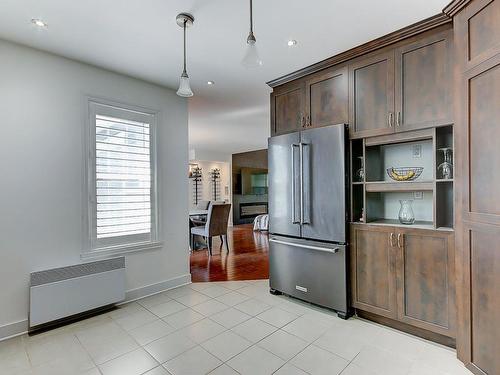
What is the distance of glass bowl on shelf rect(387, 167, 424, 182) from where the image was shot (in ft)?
8.25

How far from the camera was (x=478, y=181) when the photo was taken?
1.84m

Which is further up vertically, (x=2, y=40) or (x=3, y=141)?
(x=2, y=40)

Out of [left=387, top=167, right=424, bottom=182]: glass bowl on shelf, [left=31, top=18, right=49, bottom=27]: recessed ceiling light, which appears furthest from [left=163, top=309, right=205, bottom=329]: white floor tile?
[left=31, top=18, right=49, bottom=27]: recessed ceiling light

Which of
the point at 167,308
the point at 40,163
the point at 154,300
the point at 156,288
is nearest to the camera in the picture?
the point at 40,163

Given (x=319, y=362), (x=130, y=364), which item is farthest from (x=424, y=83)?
(x=130, y=364)

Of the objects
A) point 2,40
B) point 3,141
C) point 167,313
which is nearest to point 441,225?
point 167,313

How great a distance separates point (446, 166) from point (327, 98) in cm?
131

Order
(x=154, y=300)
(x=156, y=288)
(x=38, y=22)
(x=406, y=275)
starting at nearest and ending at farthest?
(x=38, y=22) → (x=406, y=275) → (x=154, y=300) → (x=156, y=288)

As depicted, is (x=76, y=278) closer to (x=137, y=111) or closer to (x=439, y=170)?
(x=137, y=111)

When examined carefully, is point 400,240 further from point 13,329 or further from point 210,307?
point 13,329

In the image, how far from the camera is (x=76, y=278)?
273 centimetres

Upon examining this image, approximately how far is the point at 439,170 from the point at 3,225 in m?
3.88

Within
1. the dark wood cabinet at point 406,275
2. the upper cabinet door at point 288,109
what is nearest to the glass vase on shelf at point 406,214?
the dark wood cabinet at point 406,275

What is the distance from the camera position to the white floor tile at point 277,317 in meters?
2.68
